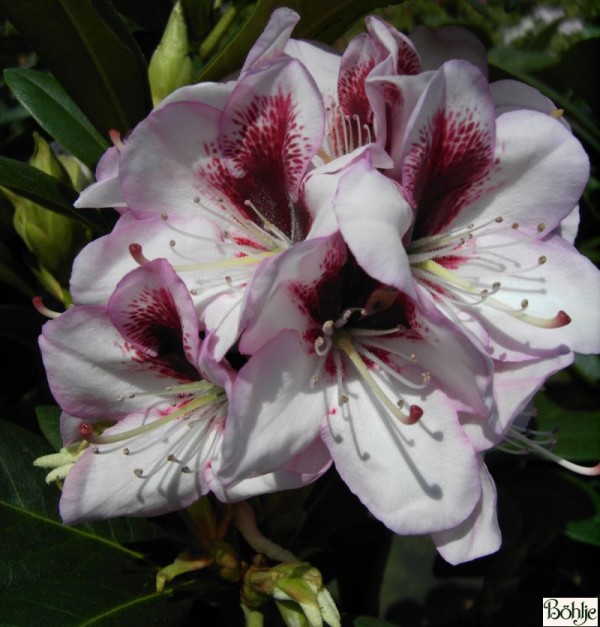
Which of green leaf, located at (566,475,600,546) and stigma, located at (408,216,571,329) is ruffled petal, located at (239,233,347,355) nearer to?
stigma, located at (408,216,571,329)

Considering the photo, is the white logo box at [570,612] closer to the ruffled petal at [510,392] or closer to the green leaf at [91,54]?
the ruffled petal at [510,392]

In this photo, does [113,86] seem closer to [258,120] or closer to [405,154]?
[258,120]

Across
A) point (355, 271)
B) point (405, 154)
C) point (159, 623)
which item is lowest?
point (159, 623)

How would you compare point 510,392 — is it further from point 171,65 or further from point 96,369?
point 171,65

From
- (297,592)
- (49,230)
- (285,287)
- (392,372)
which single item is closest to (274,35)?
(285,287)

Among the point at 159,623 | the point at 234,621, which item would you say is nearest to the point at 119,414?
the point at 159,623

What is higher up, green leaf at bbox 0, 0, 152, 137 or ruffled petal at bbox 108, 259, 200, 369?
green leaf at bbox 0, 0, 152, 137

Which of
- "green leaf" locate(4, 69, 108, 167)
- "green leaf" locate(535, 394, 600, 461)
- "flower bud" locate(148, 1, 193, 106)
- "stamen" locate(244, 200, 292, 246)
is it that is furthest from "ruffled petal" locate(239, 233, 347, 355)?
"green leaf" locate(535, 394, 600, 461)
